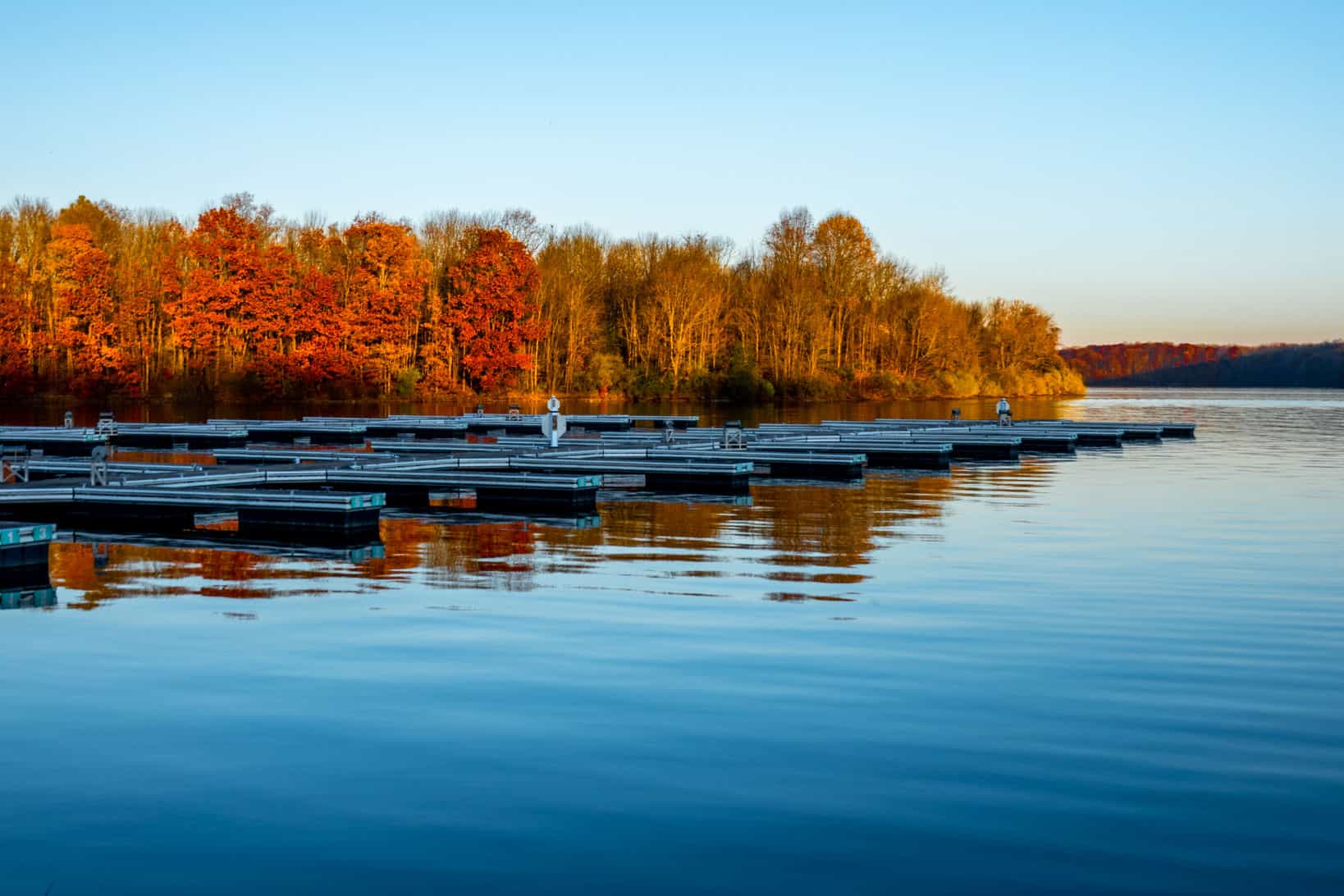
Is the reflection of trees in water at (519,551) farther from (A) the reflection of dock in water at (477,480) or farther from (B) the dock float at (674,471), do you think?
(B) the dock float at (674,471)

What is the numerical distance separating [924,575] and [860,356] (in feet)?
211

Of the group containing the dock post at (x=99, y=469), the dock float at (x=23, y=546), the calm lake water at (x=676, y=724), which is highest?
the dock post at (x=99, y=469)

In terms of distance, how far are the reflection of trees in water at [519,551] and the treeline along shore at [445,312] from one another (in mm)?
41250

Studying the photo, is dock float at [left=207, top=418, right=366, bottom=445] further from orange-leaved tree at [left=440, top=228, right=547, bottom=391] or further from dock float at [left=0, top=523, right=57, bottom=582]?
orange-leaved tree at [left=440, top=228, right=547, bottom=391]

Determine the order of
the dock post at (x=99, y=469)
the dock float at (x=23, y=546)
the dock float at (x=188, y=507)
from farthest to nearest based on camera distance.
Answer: the dock post at (x=99, y=469)
the dock float at (x=188, y=507)
the dock float at (x=23, y=546)

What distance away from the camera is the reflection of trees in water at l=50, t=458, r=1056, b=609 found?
40.2 ft

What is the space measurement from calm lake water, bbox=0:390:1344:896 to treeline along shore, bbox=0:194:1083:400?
1799 inches

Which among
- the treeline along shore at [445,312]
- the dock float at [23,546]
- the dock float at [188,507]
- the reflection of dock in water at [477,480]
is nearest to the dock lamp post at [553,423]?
the reflection of dock in water at [477,480]

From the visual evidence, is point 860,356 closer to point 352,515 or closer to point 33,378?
point 33,378

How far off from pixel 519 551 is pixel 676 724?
7.64m

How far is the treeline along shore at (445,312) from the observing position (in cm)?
5719

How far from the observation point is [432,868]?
5086mm

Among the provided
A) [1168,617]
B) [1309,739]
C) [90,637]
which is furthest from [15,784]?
[1168,617]

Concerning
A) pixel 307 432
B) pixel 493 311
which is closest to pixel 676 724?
pixel 307 432
